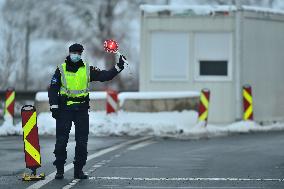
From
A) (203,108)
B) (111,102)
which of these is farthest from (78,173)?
(203,108)

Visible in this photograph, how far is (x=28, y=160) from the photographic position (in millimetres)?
11781

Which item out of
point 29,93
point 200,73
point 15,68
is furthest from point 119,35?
point 200,73

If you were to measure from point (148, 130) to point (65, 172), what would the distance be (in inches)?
329

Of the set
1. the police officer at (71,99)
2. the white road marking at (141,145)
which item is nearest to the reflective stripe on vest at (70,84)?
the police officer at (71,99)

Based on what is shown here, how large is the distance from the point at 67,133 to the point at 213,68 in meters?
13.2

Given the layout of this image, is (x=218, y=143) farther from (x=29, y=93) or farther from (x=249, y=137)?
(x=29, y=93)

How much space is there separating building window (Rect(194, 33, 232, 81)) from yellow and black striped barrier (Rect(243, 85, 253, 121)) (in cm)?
107

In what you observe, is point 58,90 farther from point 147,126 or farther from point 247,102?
point 247,102

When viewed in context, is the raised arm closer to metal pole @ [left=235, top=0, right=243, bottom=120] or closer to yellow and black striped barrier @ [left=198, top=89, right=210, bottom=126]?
yellow and black striped barrier @ [left=198, top=89, right=210, bottom=126]

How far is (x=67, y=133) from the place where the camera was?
11.9 m

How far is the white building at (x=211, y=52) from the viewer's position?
2430 centimetres

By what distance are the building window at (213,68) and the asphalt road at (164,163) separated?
530 centimetres

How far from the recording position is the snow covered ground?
67.5 feet

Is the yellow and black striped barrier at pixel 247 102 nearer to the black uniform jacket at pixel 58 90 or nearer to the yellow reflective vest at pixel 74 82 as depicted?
the black uniform jacket at pixel 58 90
